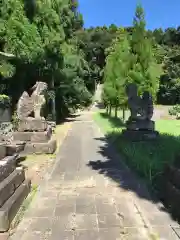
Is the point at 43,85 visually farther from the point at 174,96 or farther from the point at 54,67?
the point at 174,96

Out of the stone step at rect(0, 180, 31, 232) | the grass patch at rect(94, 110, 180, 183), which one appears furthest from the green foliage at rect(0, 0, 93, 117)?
the stone step at rect(0, 180, 31, 232)

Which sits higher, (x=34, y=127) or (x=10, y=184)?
(x=34, y=127)

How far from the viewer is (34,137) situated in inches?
436

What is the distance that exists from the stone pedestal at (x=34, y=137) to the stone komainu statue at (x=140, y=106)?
379 centimetres

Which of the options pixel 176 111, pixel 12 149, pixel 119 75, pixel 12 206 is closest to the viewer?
pixel 12 206

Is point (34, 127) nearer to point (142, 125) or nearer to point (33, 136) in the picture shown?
point (33, 136)

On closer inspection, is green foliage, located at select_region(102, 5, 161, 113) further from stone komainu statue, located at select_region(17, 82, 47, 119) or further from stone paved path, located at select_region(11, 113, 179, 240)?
stone paved path, located at select_region(11, 113, 179, 240)

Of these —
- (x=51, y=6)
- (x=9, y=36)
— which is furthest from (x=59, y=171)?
(x=51, y=6)

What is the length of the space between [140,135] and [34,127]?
13.5 feet

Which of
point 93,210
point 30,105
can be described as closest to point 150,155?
point 93,210

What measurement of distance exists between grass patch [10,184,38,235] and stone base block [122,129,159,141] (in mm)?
6574

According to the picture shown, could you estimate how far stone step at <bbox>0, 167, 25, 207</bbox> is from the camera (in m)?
4.56

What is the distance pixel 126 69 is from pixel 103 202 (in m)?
15.5

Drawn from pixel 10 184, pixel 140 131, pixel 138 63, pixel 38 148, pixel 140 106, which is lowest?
pixel 38 148
